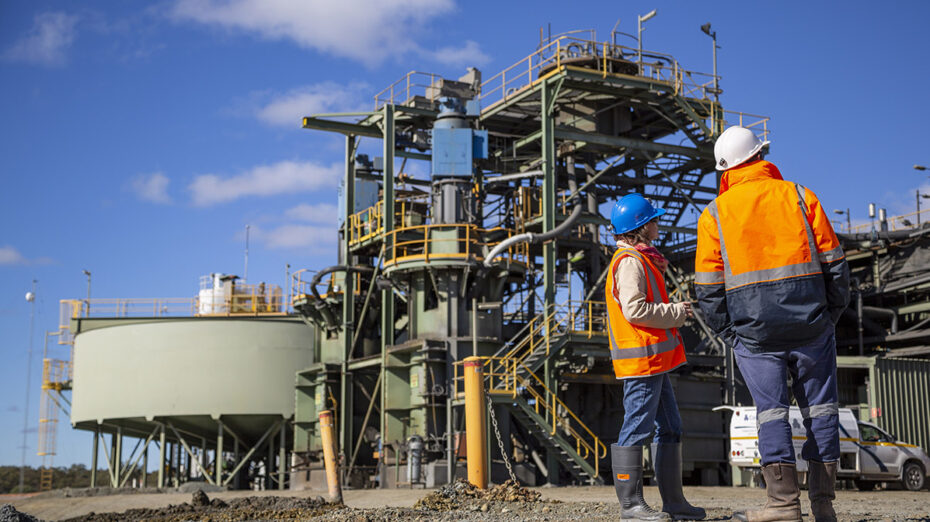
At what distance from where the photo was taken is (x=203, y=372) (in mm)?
35219

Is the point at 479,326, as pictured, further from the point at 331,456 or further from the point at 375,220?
the point at 331,456

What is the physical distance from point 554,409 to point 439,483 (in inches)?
132

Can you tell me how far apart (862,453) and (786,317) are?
17.3 m

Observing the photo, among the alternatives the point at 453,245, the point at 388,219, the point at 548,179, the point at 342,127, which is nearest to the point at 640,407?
the point at 453,245

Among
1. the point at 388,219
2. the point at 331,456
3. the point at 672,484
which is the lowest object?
the point at 331,456

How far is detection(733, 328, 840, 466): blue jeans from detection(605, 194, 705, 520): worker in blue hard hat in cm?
91

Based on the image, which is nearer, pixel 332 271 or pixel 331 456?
pixel 331 456

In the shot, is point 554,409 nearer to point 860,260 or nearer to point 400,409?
point 400,409

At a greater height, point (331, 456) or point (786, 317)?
point (786, 317)

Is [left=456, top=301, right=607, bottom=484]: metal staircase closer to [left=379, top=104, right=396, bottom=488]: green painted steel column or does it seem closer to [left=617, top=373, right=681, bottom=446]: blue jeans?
[left=379, top=104, right=396, bottom=488]: green painted steel column

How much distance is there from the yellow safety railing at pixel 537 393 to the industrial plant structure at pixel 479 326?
0.11m

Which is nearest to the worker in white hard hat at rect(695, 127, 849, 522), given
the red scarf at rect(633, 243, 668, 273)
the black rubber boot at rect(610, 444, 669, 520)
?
the black rubber boot at rect(610, 444, 669, 520)

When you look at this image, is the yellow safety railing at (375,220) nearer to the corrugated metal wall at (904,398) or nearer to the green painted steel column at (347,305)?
the green painted steel column at (347,305)

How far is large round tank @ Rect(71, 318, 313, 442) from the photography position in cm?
3506
